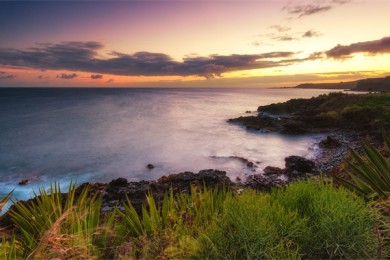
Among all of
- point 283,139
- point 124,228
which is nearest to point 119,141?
point 283,139

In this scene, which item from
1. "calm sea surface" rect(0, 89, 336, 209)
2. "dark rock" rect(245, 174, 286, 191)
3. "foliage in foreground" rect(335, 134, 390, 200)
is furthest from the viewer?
"calm sea surface" rect(0, 89, 336, 209)

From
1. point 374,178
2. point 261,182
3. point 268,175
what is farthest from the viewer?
point 268,175

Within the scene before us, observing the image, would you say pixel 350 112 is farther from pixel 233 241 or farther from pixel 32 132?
pixel 32 132

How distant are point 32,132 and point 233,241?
43.3 m

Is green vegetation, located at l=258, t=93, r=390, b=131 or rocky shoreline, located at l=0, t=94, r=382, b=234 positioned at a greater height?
green vegetation, located at l=258, t=93, r=390, b=131

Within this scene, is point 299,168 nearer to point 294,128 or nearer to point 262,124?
point 294,128

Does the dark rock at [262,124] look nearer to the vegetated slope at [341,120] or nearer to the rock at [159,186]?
the vegetated slope at [341,120]

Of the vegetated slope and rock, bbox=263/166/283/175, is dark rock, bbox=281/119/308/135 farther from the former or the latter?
rock, bbox=263/166/283/175

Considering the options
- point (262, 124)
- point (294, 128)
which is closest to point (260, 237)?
point (294, 128)

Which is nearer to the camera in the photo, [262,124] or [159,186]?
[159,186]

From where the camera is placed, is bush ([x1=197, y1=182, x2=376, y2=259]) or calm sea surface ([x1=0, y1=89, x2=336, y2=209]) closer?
bush ([x1=197, y1=182, x2=376, y2=259])

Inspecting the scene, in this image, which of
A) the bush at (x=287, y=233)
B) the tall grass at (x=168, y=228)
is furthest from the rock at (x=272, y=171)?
the bush at (x=287, y=233)

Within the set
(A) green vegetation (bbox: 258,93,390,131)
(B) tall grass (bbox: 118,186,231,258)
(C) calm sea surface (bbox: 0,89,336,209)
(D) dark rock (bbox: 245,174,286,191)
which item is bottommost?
(C) calm sea surface (bbox: 0,89,336,209)

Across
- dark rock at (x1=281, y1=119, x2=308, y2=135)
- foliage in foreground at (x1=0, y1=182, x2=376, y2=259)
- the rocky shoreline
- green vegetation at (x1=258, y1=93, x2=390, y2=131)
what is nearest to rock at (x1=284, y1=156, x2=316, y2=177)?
the rocky shoreline
